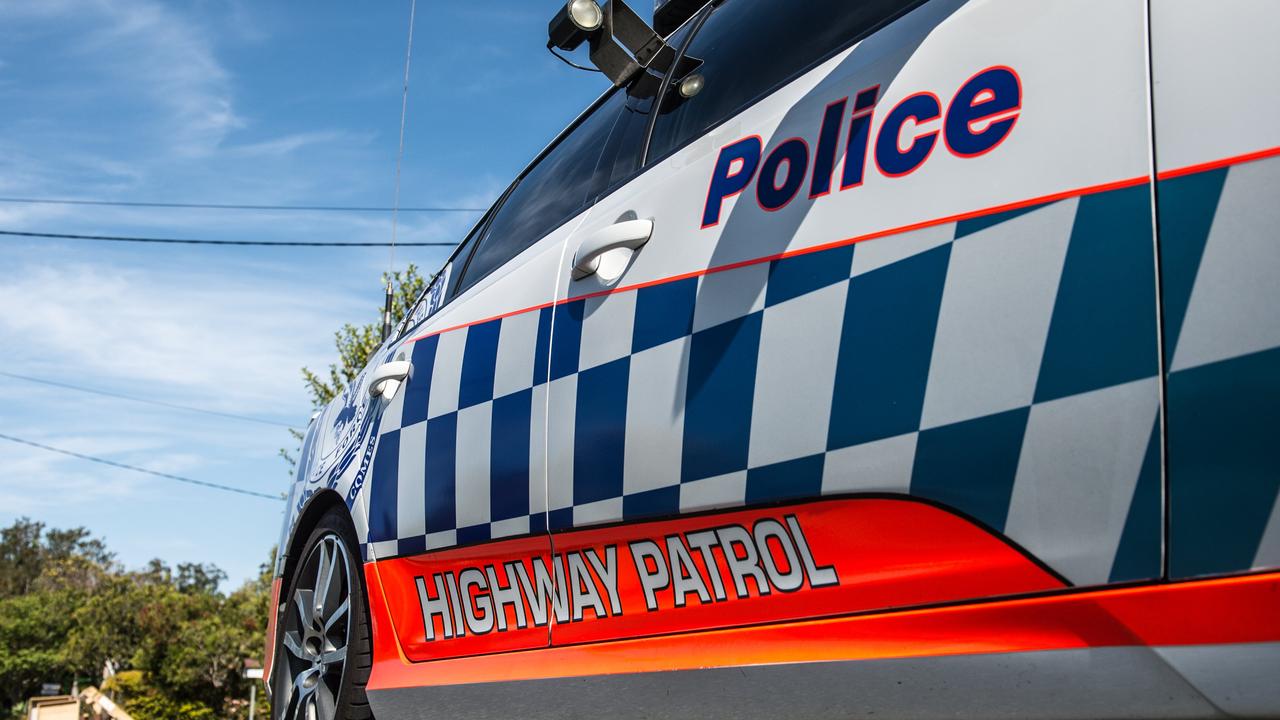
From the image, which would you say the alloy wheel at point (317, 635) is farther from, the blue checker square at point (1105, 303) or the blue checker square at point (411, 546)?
the blue checker square at point (1105, 303)

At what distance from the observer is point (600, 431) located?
1637 mm

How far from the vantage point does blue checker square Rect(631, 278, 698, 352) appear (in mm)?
1511

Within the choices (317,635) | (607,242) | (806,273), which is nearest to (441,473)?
(607,242)

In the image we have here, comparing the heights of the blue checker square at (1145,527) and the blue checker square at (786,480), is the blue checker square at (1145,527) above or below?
below

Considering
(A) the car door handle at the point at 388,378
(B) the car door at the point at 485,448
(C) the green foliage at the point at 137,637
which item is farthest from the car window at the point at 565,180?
(C) the green foliage at the point at 137,637

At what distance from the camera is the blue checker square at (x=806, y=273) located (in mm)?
1276

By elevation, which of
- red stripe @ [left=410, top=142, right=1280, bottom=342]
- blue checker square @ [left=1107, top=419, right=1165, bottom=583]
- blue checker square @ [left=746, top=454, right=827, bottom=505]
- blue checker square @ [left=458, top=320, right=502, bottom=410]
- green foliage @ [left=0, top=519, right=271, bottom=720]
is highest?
green foliage @ [left=0, top=519, right=271, bottom=720]

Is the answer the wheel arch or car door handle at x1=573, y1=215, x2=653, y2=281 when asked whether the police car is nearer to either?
car door handle at x1=573, y1=215, x2=653, y2=281

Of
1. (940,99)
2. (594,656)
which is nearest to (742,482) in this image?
(594,656)

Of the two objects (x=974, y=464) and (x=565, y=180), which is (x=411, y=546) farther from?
(x=974, y=464)

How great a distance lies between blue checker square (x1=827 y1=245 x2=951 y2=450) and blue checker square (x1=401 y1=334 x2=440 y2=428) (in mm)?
1267

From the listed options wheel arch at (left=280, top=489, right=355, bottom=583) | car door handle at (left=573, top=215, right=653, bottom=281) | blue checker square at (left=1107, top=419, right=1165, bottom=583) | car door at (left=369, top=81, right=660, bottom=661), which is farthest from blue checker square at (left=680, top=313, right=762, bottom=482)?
wheel arch at (left=280, top=489, right=355, bottom=583)

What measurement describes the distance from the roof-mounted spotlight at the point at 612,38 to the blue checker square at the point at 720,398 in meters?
0.73

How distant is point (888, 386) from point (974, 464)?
0.47ft
